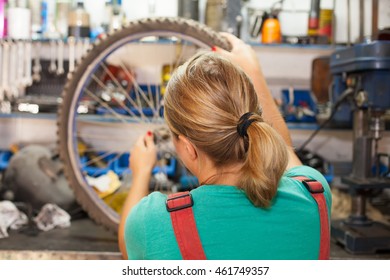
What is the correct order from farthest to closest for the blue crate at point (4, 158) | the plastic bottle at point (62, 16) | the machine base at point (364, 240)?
the plastic bottle at point (62, 16) → the blue crate at point (4, 158) → the machine base at point (364, 240)

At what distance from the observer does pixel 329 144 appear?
386 cm

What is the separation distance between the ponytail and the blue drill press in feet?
4.27

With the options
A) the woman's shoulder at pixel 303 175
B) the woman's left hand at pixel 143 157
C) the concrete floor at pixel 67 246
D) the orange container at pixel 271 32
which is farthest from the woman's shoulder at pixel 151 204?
the orange container at pixel 271 32

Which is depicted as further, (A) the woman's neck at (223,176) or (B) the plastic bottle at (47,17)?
(B) the plastic bottle at (47,17)

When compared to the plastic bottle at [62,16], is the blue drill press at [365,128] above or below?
below

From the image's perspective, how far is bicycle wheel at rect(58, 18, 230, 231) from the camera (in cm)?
202

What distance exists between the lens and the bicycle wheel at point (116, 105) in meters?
2.02

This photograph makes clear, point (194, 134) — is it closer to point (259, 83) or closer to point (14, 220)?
point (259, 83)

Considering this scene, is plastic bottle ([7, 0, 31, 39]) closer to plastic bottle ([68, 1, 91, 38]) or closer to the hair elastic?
plastic bottle ([68, 1, 91, 38])

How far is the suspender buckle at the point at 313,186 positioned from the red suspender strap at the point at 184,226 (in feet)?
0.76

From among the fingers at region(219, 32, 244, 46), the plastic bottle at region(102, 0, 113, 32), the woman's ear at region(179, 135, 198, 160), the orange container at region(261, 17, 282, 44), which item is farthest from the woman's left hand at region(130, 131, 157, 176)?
the plastic bottle at region(102, 0, 113, 32)

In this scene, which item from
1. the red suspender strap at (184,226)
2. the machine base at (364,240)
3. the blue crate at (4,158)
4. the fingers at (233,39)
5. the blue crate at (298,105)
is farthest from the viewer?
the blue crate at (298,105)

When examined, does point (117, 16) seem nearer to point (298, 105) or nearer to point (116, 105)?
point (116, 105)

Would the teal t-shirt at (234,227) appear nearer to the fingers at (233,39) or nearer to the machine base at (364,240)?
the fingers at (233,39)
